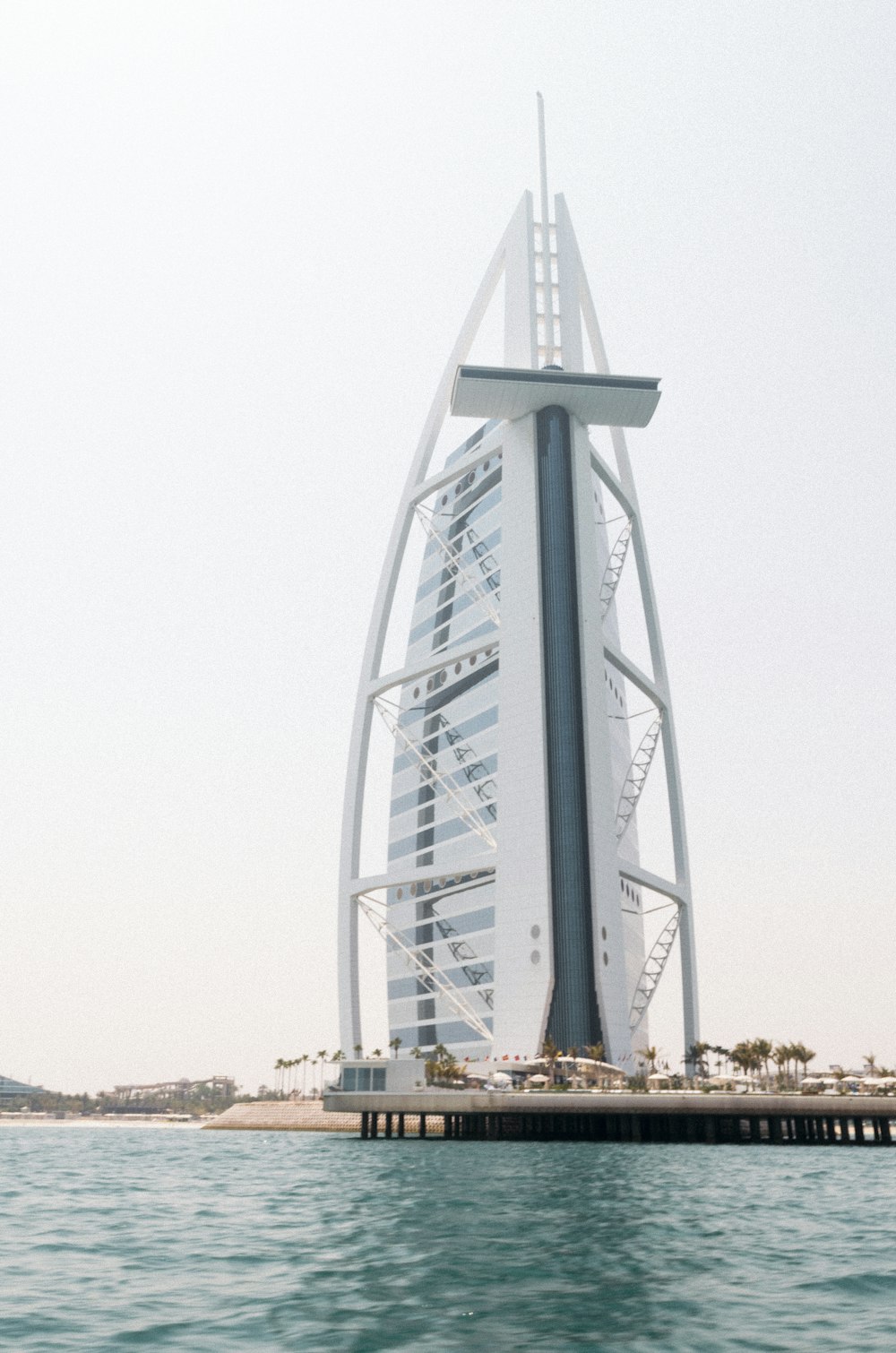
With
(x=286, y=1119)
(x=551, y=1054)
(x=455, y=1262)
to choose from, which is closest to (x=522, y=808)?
(x=551, y=1054)

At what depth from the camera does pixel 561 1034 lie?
84.2 m

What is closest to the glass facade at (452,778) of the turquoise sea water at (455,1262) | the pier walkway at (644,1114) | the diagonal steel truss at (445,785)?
the diagonal steel truss at (445,785)

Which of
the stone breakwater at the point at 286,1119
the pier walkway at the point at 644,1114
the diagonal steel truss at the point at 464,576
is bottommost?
the stone breakwater at the point at 286,1119

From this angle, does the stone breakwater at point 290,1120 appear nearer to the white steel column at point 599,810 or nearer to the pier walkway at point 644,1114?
the pier walkway at point 644,1114

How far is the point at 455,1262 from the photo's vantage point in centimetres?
2081

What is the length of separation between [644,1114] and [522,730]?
33848 mm

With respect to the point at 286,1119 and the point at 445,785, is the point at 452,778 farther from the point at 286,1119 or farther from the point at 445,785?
the point at 286,1119

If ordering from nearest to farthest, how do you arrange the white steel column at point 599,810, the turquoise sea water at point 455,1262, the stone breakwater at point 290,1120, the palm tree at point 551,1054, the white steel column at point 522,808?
1. the turquoise sea water at point 455,1262
2. the palm tree at point 551,1054
3. the white steel column at point 522,808
4. the white steel column at point 599,810
5. the stone breakwater at point 290,1120

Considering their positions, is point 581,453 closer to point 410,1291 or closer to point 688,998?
point 688,998

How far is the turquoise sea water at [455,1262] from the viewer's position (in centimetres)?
1549

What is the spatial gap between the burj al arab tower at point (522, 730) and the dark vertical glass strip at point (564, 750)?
→ 0.47 feet

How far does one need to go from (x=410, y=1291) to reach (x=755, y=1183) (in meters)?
22.7

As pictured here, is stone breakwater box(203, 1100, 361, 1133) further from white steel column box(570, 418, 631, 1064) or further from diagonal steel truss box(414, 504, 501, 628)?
diagonal steel truss box(414, 504, 501, 628)

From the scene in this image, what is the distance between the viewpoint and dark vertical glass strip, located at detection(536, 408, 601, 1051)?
85062 millimetres
